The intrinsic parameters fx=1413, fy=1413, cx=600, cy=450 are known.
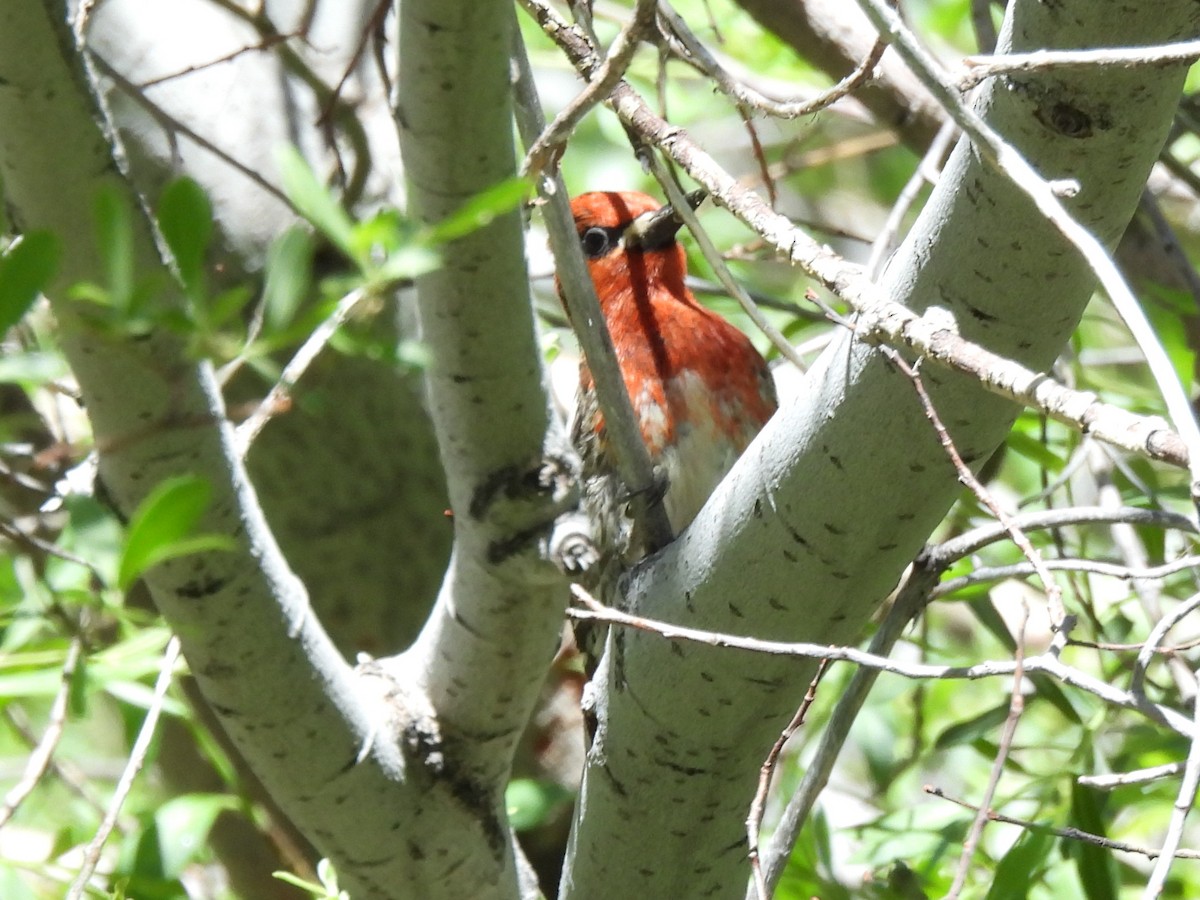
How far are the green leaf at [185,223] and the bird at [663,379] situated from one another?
1.15 metres

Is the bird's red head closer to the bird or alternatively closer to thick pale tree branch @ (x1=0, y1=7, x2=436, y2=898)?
the bird

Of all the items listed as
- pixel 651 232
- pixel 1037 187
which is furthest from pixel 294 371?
pixel 651 232

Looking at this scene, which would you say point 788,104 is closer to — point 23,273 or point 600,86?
point 600,86

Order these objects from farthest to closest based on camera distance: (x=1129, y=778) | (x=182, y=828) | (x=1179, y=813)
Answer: (x=182, y=828), (x=1129, y=778), (x=1179, y=813)

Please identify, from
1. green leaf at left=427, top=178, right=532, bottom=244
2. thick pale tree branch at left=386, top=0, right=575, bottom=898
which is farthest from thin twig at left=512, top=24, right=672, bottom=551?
green leaf at left=427, top=178, right=532, bottom=244

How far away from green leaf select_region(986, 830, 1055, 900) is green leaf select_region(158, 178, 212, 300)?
1.28 meters

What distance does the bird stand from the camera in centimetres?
230

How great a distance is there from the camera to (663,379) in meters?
2.40

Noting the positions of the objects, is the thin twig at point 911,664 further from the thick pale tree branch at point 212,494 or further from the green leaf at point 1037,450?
the green leaf at point 1037,450

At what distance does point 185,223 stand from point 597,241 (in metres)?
1.88

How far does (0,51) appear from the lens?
1217mm

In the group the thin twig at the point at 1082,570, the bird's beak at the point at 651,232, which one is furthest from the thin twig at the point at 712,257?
the bird's beak at the point at 651,232

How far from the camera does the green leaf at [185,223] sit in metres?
0.94

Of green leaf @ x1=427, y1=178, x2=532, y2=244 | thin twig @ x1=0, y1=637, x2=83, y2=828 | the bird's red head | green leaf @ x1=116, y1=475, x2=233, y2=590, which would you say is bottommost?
green leaf @ x1=116, y1=475, x2=233, y2=590
